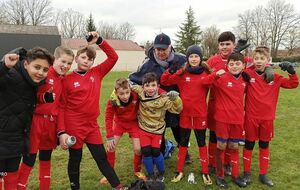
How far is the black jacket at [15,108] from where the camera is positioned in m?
3.72

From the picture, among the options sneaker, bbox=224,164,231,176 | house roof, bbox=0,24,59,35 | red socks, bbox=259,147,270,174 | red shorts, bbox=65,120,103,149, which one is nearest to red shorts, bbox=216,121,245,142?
red socks, bbox=259,147,270,174

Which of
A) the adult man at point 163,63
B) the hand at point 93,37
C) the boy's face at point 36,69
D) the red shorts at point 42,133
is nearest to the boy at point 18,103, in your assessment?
the boy's face at point 36,69

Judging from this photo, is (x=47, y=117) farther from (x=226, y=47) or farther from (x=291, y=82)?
(x=291, y=82)

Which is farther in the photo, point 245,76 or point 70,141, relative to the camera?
point 245,76

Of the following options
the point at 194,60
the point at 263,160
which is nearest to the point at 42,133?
the point at 194,60

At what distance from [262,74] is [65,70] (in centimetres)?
292

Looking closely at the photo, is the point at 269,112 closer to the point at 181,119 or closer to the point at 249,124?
the point at 249,124

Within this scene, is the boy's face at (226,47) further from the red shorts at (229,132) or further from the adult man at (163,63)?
the red shorts at (229,132)

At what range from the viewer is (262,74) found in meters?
5.22

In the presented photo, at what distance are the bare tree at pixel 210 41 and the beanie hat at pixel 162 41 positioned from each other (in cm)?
5608

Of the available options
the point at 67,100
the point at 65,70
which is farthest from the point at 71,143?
the point at 65,70

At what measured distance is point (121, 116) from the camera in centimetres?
532

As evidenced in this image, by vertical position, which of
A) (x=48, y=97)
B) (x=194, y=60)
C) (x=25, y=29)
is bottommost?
(x=48, y=97)

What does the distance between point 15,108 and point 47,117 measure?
641 mm
